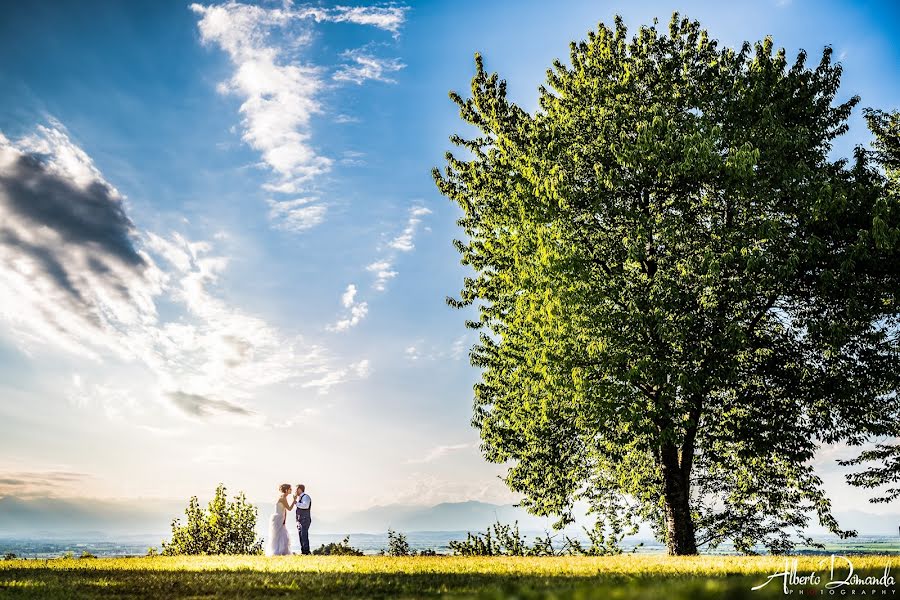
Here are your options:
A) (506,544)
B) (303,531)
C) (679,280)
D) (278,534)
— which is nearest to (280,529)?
(278,534)

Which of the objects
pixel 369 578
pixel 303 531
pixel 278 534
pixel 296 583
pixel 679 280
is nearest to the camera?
A: pixel 296 583

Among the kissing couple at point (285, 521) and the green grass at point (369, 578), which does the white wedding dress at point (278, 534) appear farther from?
the green grass at point (369, 578)

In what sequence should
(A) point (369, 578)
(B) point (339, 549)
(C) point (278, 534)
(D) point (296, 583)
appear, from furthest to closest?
(B) point (339, 549)
(C) point (278, 534)
(A) point (369, 578)
(D) point (296, 583)

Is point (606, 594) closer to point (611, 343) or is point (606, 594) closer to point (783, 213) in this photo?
point (611, 343)

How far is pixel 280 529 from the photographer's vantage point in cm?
2108

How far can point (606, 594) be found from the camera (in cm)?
428

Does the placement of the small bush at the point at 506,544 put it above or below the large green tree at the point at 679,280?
below

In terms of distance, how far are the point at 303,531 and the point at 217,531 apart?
14180 mm

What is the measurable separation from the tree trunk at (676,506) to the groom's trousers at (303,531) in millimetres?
12509

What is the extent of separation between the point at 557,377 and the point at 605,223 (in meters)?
6.57

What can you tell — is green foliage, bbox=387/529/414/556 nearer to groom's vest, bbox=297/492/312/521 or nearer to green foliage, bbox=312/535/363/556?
green foliage, bbox=312/535/363/556

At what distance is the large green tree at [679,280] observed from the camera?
17.6 m

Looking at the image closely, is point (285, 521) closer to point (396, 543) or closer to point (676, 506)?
point (396, 543)

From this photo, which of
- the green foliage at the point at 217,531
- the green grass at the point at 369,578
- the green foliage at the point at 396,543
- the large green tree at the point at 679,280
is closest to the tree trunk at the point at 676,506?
the large green tree at the point at 679,280
